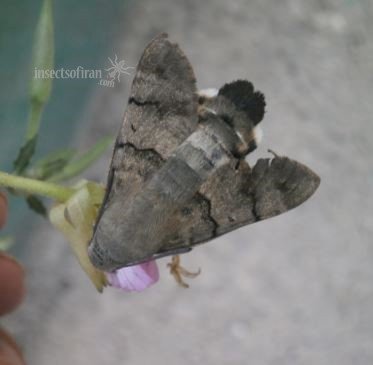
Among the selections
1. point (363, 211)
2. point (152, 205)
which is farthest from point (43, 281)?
point (152, 205)

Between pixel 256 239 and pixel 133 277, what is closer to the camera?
pixel 133 277

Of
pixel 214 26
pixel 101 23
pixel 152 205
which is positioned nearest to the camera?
pixel 152 205

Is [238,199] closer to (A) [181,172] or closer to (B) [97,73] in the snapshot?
(A) [181,172]

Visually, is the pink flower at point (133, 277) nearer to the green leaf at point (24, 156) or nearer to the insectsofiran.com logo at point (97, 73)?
the green leaf at point (24, 156)

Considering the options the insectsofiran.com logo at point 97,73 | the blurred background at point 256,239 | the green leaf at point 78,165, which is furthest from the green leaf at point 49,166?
the blurred background at point 256,239

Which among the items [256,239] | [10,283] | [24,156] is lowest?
[256,239]

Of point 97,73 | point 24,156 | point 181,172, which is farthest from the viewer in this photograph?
point 97,73

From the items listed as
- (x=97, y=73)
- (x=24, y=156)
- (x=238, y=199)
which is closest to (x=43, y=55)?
(x=24, y=156)

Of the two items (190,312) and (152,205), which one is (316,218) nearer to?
(190,312)
